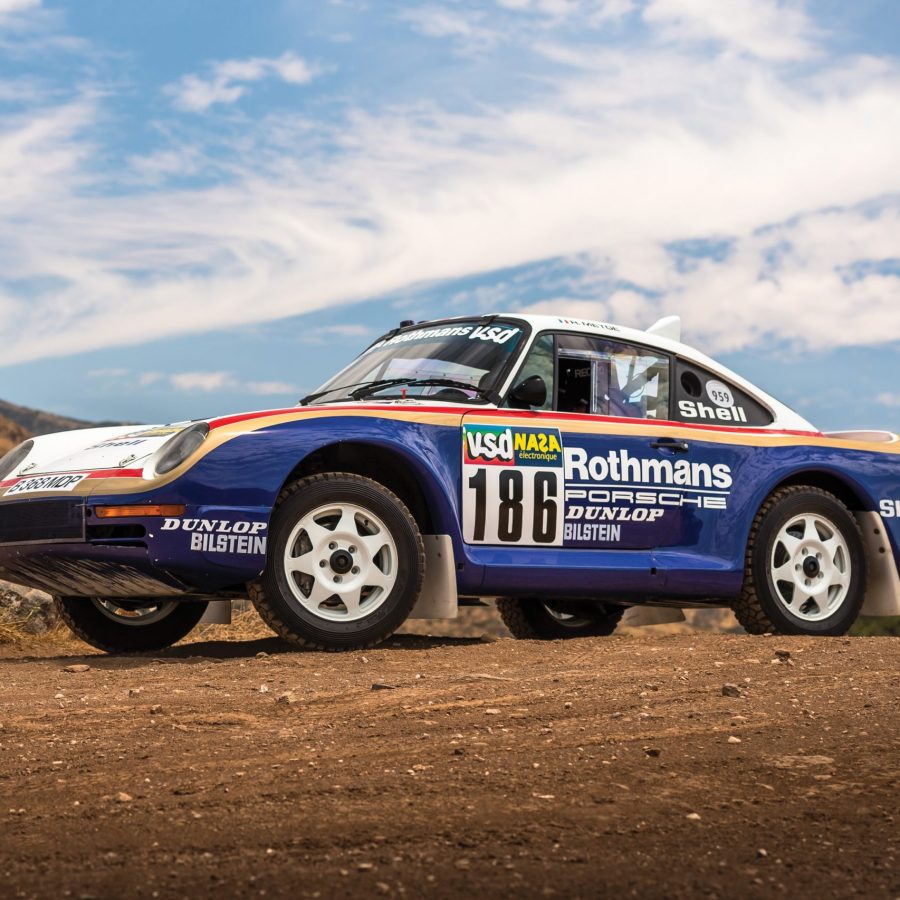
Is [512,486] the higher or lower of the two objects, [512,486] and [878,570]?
the higher

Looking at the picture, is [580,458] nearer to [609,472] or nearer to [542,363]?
[609,472]

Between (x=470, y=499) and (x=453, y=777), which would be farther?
(x=470, y=499)

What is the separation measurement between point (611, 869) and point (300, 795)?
106 centimetres

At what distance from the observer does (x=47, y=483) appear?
7090 millimetres

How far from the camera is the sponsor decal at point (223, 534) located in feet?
21.7

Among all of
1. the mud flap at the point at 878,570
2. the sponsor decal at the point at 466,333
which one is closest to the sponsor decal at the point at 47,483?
the sponsor decal at the point at 466,333

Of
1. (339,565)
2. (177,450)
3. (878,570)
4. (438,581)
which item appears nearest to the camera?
(177,450)

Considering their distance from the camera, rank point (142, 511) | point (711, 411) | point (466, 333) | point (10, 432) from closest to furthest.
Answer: point (142, 511) < point (466, 333) < point (711, 411) < point (10, 432)

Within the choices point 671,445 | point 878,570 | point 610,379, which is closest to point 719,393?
point 671,445

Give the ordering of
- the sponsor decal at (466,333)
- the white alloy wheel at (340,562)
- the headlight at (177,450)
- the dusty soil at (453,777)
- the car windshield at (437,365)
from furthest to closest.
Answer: the sponsor decal at (466,333) < the car windshield at (437,365) < the white alloy wheel at (340,562) < the headlight at (177,450) < the dusty soil at (453,777)

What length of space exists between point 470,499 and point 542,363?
1018 millimetres

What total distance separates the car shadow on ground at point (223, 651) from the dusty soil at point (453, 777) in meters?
0.27

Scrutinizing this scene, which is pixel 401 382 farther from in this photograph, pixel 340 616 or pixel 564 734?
pixel 564 734

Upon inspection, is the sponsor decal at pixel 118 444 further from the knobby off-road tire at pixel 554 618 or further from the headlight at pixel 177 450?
the knobby off-road tire at pixel 554 618
